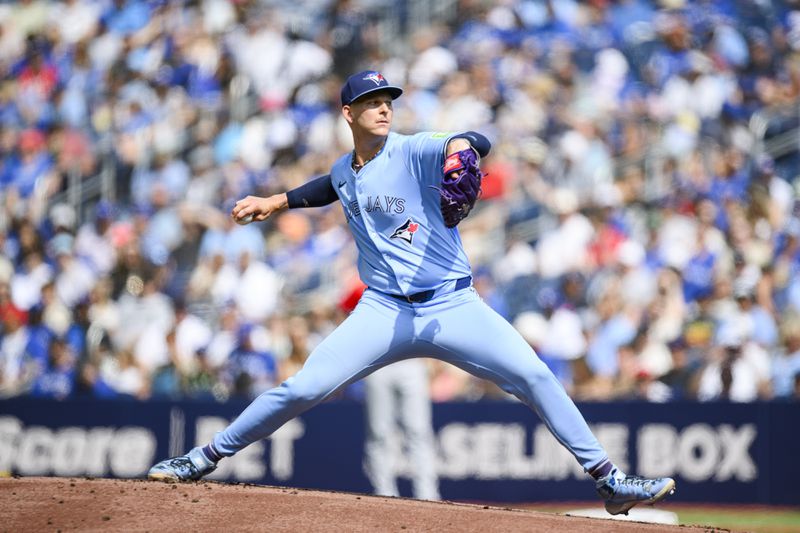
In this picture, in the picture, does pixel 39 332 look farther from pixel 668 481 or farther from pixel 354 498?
pixel 668 481

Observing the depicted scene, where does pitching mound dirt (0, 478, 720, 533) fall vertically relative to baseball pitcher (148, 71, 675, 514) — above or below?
below

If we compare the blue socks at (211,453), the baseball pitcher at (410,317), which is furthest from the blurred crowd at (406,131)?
the baseball pitcher at (410,317)

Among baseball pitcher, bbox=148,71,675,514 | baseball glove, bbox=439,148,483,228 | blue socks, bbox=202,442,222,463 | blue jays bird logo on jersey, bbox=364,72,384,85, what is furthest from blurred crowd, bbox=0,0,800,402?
baseball glove, bbox=439,148,483,228

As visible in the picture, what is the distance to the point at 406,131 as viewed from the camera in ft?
40.8

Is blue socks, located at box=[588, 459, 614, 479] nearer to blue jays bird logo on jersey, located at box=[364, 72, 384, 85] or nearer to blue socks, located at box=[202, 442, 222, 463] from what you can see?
blue socks, located at box=[202, 442, 222, 463]

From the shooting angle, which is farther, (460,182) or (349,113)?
(349,113)

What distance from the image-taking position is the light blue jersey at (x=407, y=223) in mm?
5266

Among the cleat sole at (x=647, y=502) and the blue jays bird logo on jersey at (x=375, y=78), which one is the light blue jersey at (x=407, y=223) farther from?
the cleat sole at (x=647, y=502)

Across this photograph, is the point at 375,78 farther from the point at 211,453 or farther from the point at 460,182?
the point at 211,453

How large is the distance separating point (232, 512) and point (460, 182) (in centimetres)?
191

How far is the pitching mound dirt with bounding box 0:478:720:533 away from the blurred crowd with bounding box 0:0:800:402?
485 cm

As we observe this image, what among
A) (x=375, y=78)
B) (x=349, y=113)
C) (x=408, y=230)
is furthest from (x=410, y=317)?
(x=375, y=78)

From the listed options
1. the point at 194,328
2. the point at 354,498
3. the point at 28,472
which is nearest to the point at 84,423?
the point at 28,472

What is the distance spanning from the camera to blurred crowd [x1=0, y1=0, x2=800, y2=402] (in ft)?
36.2
